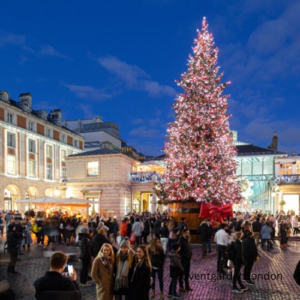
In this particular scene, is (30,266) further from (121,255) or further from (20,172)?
(20,172)

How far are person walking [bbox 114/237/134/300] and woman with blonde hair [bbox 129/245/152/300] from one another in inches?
5.0

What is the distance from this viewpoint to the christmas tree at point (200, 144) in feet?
64.3

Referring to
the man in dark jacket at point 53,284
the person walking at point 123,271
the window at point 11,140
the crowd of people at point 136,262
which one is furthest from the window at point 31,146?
the man in dark jacket at point 53,284

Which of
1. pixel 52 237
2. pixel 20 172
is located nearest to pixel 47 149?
pixel 20 172

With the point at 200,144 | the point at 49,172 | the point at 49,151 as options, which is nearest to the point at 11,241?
the point at 200,144

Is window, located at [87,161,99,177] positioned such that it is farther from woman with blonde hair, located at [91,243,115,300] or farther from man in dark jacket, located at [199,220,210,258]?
woman with blonde hair, located at [91,243,115,300]

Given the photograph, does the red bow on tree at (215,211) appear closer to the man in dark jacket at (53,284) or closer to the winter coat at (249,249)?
the winter coat at (249,249)

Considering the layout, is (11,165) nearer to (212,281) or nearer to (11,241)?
(11,241)

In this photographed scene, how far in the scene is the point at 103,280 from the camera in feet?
20.9

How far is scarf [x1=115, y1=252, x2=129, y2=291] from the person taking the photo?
20.7ft

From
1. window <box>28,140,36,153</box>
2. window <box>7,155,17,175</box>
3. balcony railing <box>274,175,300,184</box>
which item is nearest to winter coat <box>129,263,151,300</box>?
balcony railing <box>274,175,300,184</box>

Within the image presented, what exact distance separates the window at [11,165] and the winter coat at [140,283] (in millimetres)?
38155

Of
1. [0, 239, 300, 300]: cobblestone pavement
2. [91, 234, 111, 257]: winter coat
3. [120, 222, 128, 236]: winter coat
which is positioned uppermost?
[91, 234, 111, 257]: winter coat

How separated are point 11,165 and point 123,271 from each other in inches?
1520
